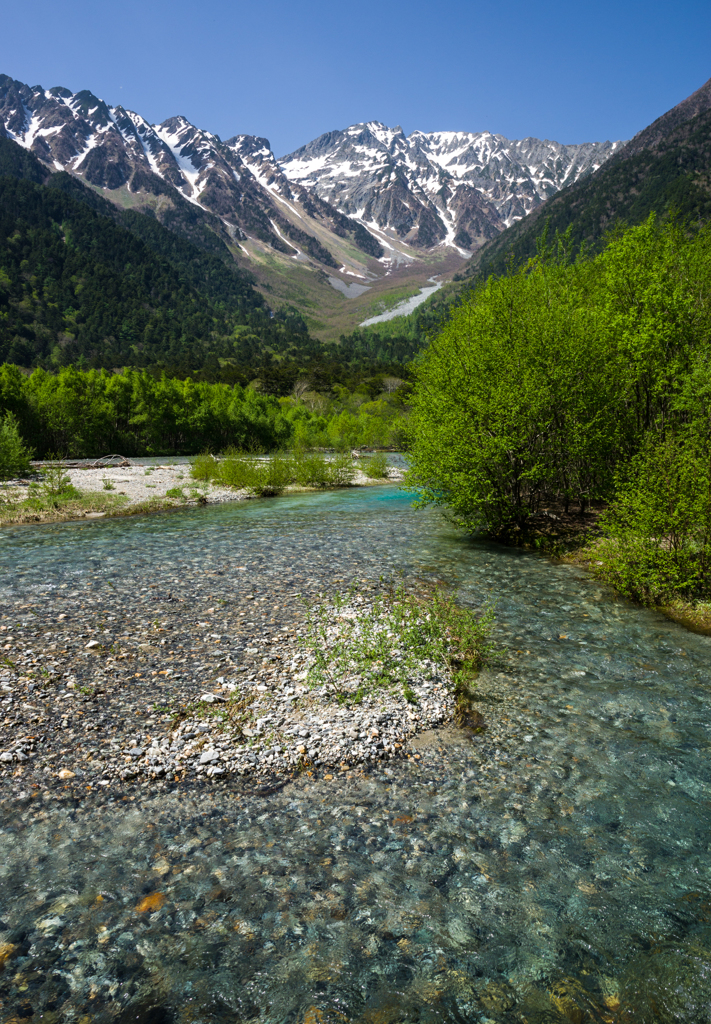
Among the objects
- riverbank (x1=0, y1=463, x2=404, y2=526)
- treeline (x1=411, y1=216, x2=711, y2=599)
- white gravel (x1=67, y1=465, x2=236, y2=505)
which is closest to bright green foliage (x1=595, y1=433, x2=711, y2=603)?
treeline (x1=411, y1=216, x2=711, y2=599)

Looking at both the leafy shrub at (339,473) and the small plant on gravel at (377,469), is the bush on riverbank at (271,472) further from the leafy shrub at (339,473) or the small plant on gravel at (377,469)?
the small plant on gravel at (377,469)

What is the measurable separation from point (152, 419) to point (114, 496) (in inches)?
2444

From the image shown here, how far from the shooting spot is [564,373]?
19.2 metres

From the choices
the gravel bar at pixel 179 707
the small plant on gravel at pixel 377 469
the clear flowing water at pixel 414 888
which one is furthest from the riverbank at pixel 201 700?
the small plant on gravel at pixel 377 469

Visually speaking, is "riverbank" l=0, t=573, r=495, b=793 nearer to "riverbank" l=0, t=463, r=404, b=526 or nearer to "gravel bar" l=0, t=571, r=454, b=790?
"gravel bar" l=0, t=571, r=454, b=790

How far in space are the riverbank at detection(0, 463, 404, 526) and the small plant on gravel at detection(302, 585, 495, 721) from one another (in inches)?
919

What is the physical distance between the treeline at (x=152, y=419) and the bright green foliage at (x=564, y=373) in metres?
47.4

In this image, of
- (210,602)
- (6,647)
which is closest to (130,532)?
(210,602)

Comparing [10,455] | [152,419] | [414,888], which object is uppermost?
[152,419]

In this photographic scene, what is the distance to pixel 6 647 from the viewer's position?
11.0 m

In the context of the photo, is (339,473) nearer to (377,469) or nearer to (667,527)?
(377,469)

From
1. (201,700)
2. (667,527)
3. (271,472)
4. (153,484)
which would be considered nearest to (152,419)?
(153,484)

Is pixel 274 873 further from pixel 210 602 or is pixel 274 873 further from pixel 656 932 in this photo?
pixel 210 602

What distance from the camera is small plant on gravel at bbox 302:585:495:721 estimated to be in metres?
9.77
